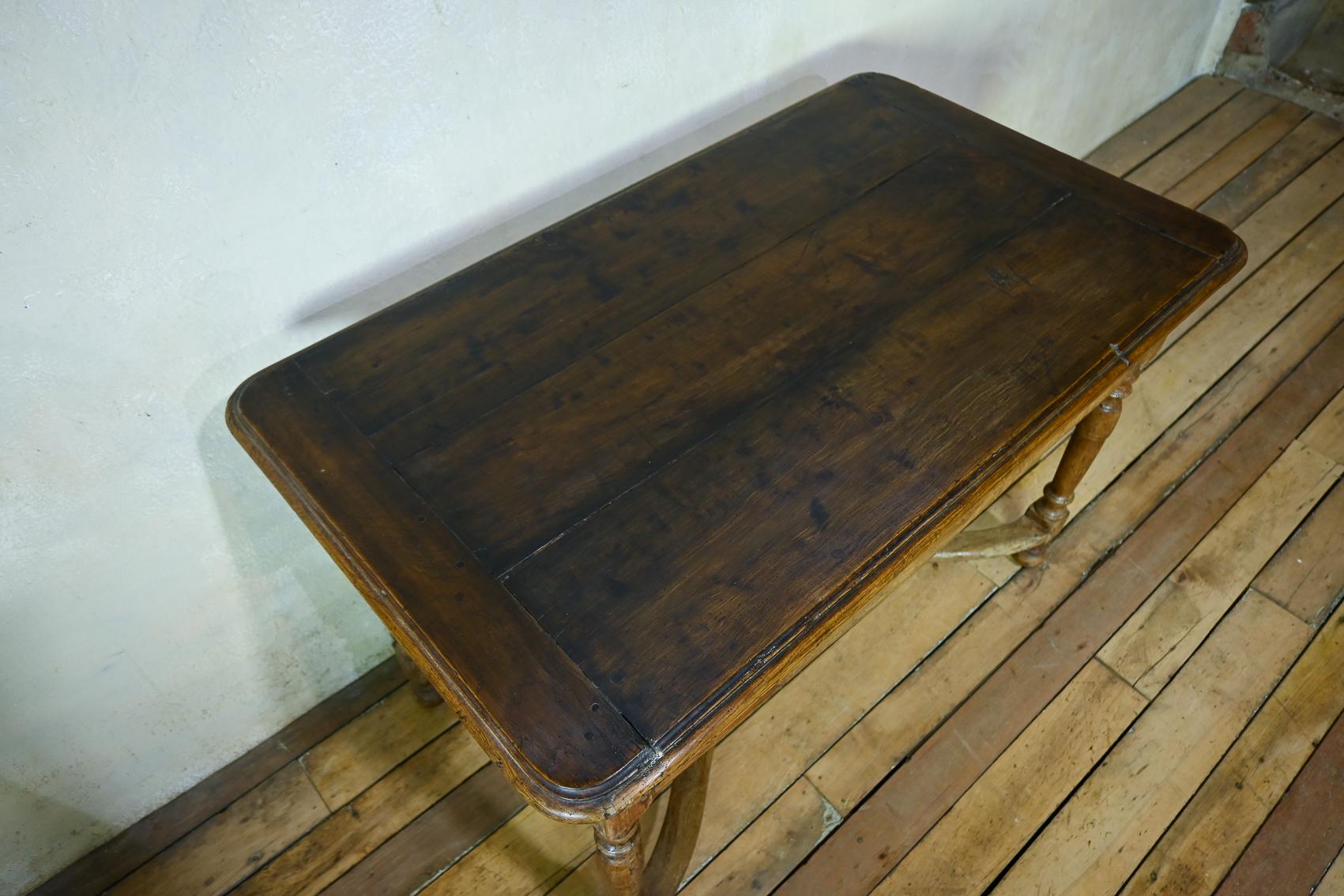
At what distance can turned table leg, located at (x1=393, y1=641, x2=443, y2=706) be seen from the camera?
1709mm

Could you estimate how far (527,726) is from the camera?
95 cm

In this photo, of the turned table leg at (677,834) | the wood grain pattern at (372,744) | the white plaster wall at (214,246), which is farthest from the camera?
the wood grain pattern at (372,744)

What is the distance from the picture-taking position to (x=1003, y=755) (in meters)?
1.76

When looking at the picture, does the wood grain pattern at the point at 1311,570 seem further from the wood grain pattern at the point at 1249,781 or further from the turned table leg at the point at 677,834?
the turned table leg at the point at 677,834

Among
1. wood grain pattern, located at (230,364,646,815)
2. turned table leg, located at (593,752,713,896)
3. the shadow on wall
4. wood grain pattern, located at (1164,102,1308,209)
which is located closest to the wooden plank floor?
turned table leg, located at (593,752,713,896)

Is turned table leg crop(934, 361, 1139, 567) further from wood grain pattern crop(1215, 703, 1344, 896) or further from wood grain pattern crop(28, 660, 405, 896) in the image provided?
wood grain pattern crop(28, 660, 405, 896)

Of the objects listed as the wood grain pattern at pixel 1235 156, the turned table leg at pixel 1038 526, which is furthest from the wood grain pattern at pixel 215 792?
the wood grain pattern at pixel 1235 156

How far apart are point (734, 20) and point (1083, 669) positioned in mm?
1332

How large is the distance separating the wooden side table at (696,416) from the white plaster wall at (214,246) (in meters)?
0.13

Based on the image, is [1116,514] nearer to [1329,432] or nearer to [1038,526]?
[1038,526]

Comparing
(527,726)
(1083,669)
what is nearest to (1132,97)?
(1083,669)

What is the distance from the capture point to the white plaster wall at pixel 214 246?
1103mm

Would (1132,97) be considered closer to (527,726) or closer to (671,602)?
(671,602)

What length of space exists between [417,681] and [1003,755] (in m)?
1.04
